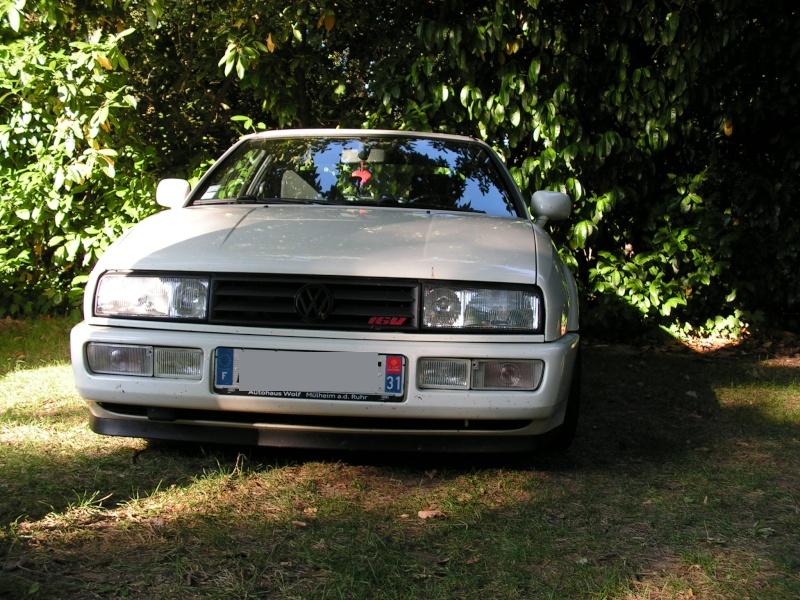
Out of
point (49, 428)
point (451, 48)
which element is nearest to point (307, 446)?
point (49, 428)

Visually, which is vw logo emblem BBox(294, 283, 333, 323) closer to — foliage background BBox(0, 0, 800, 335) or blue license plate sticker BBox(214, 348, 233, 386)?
blue license plate sticker BBox(214, 348, 233, 386)

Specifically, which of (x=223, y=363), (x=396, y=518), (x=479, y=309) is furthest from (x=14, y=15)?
(x=396, y=518)

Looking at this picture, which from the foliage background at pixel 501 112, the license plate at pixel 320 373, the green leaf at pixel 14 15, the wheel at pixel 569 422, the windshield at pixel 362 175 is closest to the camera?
the license plate at pixel 320 373

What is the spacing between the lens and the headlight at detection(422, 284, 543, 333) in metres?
3.01

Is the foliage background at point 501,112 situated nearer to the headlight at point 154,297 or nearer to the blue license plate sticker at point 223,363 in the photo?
the headlight at point 154,297

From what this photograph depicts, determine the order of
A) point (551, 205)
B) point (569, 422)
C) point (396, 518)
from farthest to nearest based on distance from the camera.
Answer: point (551, 205) < point (569, 422) < point (396, 518)

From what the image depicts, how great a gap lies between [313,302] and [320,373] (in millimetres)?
238

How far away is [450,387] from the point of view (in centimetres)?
297

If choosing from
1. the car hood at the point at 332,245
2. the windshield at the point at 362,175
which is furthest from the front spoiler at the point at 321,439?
the windshield at the point at 362,175

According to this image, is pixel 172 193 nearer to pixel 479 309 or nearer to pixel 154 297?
pixel 154 297

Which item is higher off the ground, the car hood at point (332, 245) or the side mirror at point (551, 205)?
the side mirror at point (551, 205)

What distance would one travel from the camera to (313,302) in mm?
2996

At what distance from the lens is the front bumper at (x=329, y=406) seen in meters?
2.96

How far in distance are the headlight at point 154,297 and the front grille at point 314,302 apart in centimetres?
6
